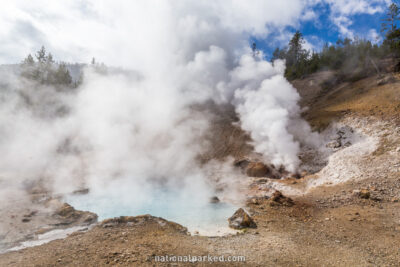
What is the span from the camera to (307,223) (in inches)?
297

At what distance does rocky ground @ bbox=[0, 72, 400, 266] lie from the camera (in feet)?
17.4

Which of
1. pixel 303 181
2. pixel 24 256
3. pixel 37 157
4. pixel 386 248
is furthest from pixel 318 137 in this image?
pixel 37 157

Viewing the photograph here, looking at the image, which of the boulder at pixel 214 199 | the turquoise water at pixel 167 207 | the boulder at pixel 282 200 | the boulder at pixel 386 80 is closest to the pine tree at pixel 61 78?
the turquoise water at pixel 167 207

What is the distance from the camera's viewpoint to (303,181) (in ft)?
38.3

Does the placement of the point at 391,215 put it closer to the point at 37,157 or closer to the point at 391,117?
the point at 391,117

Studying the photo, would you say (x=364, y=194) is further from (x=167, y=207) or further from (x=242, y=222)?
(x=167, y=207)

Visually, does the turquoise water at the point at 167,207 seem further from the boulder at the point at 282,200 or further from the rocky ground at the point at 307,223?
the boulder at the point at 282,200

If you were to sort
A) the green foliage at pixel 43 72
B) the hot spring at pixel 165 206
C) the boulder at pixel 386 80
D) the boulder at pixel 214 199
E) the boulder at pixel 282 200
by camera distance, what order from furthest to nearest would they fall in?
the green foliage at pixel 43 72
the boulder at pixel 386 80
the boulder at pixel 214 199
the boulder at pixel 282 200
the hot spring at pixel 165 206

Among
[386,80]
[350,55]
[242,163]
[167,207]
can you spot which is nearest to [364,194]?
[242,163]

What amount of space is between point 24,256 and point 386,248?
9516 millimetres

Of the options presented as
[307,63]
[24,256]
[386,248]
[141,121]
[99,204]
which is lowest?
[386,248]

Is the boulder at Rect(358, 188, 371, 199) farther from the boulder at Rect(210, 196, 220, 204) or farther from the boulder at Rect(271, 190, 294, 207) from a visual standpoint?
the boulder at Rect(210, 196, 220, 204)

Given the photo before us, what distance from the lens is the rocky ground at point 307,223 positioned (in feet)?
17.4

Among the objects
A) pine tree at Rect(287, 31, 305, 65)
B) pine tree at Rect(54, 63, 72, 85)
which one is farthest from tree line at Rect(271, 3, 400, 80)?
pine tree at Rect(54, 63, 72, 85)
